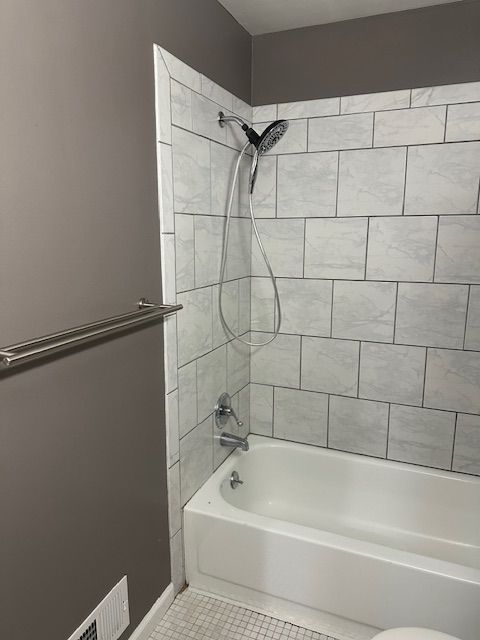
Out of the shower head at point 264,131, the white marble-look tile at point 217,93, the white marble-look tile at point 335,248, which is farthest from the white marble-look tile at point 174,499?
the white marble-look tile at point 217,93

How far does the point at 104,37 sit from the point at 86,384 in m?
0.90

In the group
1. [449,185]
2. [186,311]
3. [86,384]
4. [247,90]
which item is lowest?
[86,384]

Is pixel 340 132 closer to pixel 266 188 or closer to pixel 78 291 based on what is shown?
pixel 266 188

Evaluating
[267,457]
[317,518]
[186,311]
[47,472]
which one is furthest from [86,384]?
[317,518]

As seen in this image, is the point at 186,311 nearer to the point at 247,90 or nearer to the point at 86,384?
the point at 86,384

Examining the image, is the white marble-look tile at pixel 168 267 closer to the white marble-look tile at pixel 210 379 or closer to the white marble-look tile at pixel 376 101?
the white marble-look tile at pixel 210 379

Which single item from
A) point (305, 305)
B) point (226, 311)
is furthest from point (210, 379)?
point (305, 305)

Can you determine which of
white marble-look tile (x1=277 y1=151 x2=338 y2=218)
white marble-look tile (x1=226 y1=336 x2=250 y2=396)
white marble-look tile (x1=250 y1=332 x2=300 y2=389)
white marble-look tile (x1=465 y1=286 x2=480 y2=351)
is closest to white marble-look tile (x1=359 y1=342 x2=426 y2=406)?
white marble-look tile (x1=465 y1=286 x2=480 y2=351)

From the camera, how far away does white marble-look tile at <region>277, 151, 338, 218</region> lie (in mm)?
2039

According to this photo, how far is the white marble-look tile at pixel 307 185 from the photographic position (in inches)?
80.3

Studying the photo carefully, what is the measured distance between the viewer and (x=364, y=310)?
2072 mm

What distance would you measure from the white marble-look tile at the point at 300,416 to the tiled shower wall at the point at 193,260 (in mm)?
344

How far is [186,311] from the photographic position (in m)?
1.69

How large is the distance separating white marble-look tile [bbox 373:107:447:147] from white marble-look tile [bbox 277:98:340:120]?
0.64ft
